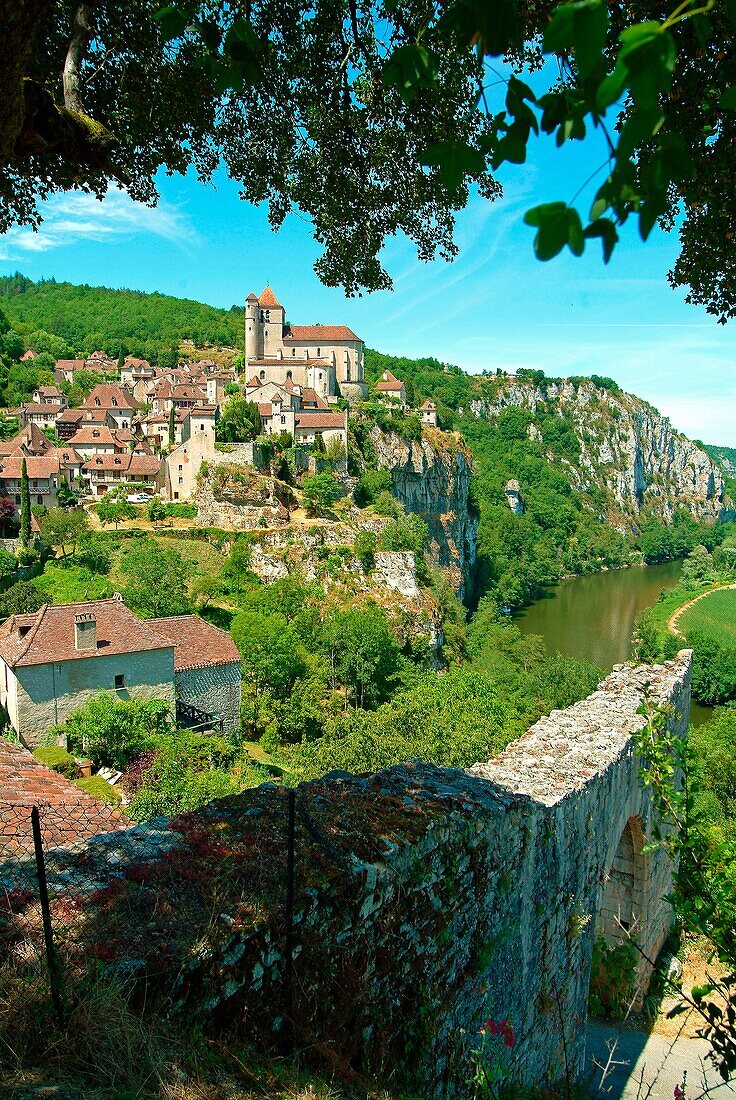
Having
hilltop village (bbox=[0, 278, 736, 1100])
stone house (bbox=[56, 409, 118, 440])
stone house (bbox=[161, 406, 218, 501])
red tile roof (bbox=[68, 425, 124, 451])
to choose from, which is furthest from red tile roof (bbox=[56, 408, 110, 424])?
stone house (bbox=[161, 406, 218, 501])

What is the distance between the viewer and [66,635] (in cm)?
1839

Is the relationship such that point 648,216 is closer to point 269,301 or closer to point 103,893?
point 103,893

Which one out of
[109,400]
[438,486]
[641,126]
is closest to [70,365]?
[109,400]

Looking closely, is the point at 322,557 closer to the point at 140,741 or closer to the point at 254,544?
the point at 254,544

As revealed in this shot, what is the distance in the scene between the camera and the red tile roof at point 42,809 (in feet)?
13.7

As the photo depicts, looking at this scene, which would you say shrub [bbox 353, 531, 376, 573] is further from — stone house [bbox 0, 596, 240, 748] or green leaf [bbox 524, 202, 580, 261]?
green leaf [bbox 524, 202, 580, 261]

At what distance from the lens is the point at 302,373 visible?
62094mm

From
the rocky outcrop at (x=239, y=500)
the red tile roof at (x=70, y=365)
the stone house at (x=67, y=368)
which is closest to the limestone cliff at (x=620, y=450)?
the red tile roof at (x=70, y=365)

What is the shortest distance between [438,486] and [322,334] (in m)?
19.9

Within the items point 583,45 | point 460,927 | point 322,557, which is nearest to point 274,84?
point 583,45

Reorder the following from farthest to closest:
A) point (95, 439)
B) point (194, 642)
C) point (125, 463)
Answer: point (95, 439)
point (125, 463)
point (194, 642)

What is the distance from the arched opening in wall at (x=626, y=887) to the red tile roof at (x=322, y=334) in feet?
198

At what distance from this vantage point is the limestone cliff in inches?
5054

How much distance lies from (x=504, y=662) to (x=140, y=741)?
81.6 ft
